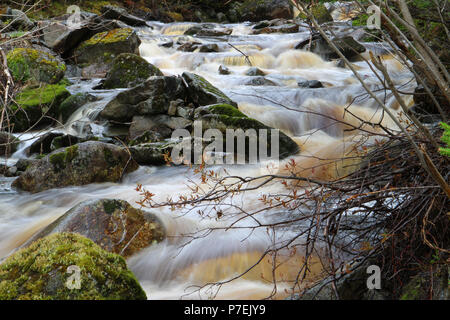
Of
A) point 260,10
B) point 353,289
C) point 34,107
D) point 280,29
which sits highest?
point 260,10

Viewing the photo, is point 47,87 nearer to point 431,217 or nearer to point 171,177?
point 171,177

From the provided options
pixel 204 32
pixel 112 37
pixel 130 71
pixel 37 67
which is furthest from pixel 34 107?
pixel 204 32

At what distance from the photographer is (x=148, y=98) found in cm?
726

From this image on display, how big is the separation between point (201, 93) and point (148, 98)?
3.42 feet

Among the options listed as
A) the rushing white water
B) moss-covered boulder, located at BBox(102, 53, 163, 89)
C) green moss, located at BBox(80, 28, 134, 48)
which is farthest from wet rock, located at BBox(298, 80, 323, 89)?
green moss, located at BBox(80, 28, 134, 48)

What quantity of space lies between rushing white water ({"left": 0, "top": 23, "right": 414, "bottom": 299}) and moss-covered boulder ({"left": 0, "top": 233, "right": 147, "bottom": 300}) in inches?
32.0

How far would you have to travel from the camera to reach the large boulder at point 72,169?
538 cm

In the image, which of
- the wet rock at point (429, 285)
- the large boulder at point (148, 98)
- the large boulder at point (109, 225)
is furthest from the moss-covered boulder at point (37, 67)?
the wet rock at point (429, 285)

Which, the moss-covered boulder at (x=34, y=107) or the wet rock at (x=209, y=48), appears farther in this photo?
the wet rock at (x=209, y=48)

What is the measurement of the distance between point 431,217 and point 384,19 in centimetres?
126

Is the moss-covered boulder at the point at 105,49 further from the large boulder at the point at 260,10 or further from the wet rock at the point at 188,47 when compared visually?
the large boulder at the point at 260,10

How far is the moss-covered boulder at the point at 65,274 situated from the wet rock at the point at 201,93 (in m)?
5.27

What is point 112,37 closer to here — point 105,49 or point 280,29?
point 105,49
